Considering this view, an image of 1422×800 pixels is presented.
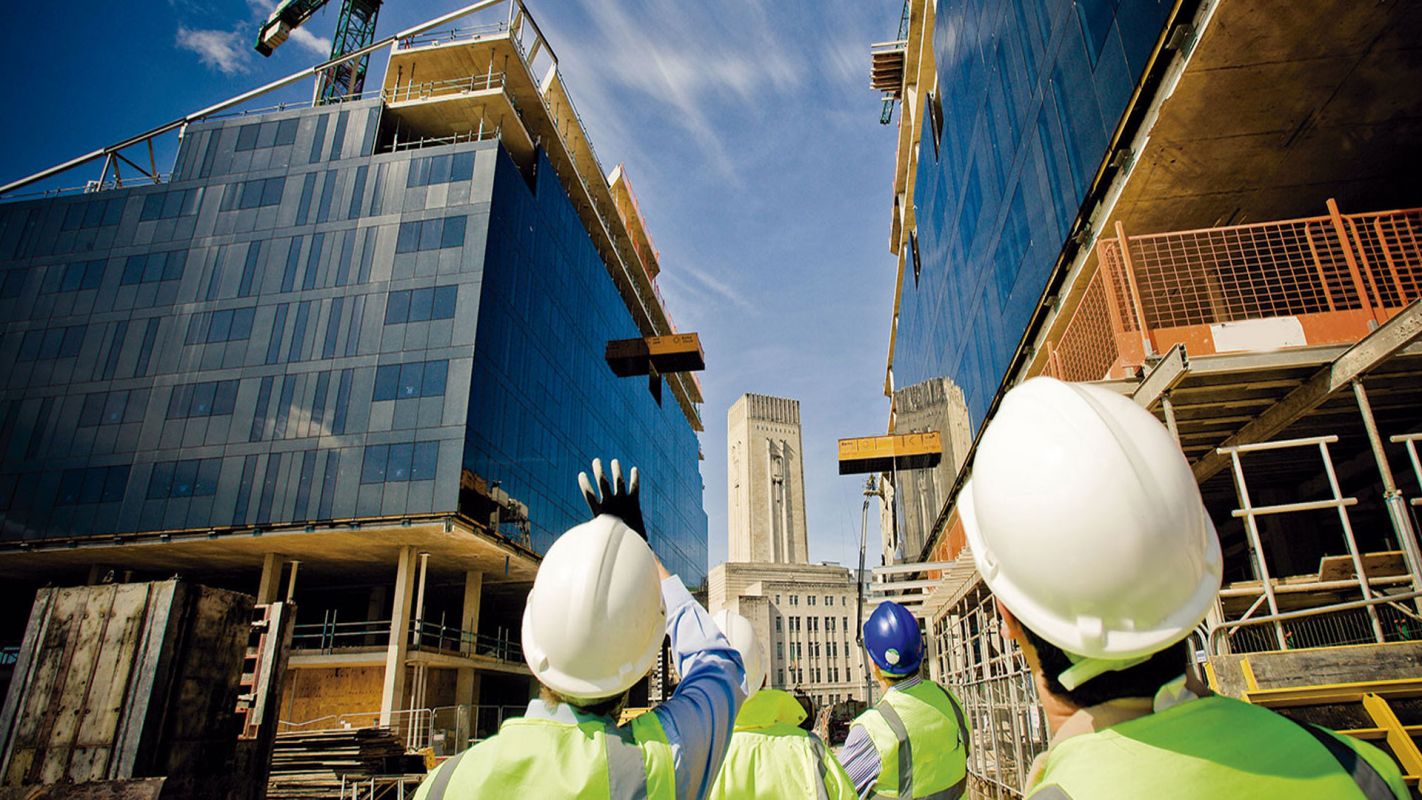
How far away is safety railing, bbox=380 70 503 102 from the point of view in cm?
3306

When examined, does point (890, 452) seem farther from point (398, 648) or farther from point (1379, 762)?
point (1379, 762)

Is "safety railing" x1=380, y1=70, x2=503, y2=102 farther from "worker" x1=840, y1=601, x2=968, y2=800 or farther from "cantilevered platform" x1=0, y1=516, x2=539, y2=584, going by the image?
"worker" x1=840, y1=601, x2=968, y2=800

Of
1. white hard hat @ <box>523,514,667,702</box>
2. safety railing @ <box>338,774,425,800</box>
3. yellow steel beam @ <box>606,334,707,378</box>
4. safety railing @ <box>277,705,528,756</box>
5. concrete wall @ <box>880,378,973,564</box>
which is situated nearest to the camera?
white hard hat @ <box>523,514,667,702</box>

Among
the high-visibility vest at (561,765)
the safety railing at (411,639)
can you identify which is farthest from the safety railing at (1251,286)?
the safety railing at (411,639)

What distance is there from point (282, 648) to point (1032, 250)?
1274cm

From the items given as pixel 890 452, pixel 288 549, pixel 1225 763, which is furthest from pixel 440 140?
pixel 1225 763

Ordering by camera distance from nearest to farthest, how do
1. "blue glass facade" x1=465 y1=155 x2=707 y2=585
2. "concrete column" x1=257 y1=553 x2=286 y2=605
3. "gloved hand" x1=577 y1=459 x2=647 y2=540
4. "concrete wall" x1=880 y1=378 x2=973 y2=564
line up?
1. "gloved hand" x1=577 y1=459 x2=647 y2=540
2. "concrete wall" x1=880 y1=378 x2=973 y2=564
3. "concrete column" x1=257 y1=553 x2=286 y2=605
4. "blue glass facade" x1=465 y1=155 x2=707 y2=585

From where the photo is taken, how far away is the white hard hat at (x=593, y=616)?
1.96 meters

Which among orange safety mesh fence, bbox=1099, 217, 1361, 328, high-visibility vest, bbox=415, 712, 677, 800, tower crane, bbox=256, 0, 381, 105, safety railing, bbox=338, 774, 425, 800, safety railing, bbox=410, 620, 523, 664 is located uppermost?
tower crane, bbox=256, 0, 381, 105

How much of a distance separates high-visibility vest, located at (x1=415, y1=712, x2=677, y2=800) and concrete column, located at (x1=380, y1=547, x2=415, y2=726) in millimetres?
23577

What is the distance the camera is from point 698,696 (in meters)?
2.14

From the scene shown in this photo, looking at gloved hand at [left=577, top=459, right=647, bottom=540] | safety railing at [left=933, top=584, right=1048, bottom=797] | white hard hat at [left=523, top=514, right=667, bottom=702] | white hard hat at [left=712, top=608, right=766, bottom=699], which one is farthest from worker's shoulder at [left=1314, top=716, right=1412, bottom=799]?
safety railing at [left=933, top=584, right=1048, bottom=797]

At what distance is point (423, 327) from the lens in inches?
1032

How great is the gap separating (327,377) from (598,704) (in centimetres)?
2740
